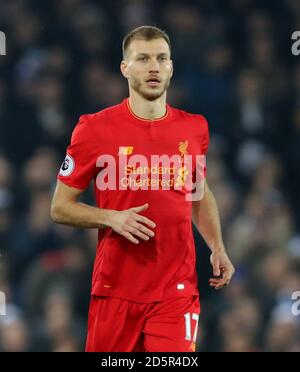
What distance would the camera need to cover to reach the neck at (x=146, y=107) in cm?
454

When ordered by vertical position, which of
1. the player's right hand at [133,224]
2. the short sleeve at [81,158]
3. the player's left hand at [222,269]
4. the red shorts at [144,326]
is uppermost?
the short sleeve at [81,158]

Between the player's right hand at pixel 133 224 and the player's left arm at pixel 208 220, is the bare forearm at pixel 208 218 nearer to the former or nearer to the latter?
the player's left arm at pixel 208 220

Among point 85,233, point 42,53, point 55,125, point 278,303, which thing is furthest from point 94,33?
point 278,303

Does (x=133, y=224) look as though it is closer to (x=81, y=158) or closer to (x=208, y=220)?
(x=81, y=158)

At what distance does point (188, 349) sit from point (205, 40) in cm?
399

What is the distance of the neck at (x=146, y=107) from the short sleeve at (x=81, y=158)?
0.22 meters

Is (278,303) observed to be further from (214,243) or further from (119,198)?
(119,198)

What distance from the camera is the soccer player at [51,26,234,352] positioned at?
4438mm

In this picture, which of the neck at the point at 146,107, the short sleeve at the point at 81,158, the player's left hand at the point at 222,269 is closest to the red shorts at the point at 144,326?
the player's left hand at the point at 222,269

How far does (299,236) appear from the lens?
6875 millimetres
